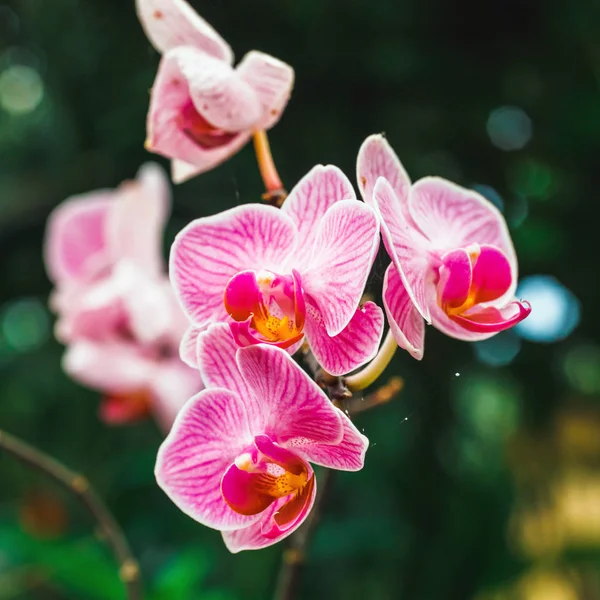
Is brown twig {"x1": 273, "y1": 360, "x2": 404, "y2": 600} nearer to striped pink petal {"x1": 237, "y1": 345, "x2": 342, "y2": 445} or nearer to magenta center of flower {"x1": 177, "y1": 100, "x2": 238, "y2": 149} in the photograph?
striped pink petal {"x1": 237, "y1": 345, "x2": 342, "y2": 445}

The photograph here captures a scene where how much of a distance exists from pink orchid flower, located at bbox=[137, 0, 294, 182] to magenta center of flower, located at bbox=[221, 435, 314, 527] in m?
0.18

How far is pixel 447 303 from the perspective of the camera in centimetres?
31

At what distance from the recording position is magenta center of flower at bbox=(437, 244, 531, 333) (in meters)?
0.30

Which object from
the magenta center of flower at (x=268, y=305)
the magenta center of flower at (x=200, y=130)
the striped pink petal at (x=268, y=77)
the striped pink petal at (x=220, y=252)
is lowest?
the magenta center of flower at (x=268, y=305)

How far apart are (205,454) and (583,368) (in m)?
0.95

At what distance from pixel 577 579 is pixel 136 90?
125cm

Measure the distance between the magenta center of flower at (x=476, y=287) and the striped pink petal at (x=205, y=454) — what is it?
11 cm

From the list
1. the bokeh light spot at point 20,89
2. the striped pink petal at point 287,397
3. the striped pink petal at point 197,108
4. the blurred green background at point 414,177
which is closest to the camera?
the striped pink petal at point 287,397

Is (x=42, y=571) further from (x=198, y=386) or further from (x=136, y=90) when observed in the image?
(x=136, y=90)

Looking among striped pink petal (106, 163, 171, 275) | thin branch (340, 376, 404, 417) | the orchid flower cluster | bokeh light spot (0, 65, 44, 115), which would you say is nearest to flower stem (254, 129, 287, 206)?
the orchid flower cluster

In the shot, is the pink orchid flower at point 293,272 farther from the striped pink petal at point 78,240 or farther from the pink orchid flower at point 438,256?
the striped pink petal at point 78,240

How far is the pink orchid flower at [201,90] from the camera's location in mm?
348

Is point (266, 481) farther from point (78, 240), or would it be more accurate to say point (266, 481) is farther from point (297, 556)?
point (78, 240)

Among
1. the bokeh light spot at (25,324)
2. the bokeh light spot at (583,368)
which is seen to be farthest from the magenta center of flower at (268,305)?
the bokeh light spot at (25,324)
